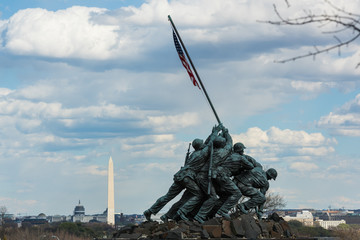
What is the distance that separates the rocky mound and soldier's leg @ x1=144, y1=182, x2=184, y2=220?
863mm

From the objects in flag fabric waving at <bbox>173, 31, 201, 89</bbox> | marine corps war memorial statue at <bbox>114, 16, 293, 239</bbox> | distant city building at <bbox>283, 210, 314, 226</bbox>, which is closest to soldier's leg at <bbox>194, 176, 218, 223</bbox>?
marine corps war memorial statue at <bbox>114, 16, 293, 239</bbox>

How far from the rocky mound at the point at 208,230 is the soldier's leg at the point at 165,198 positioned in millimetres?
863

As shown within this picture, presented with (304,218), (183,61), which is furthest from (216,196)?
(304,218)

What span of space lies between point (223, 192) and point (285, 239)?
217cm

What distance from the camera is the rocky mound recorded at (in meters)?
22.2

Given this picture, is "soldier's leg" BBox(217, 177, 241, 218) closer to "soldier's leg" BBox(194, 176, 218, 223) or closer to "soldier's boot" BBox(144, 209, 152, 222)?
"soldier's leg" BBox(194, 176, 218, 223)

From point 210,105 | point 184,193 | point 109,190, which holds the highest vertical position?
point 109,190

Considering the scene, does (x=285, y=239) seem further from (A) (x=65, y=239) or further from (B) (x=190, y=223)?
(A) (x=65, y=239)

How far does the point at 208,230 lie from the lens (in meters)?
22.3

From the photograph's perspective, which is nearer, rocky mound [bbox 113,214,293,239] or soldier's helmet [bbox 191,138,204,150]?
rocky mound [bbox 113,214,293,239]

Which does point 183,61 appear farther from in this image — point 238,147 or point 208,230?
point 208,230

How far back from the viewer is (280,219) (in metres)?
24.3

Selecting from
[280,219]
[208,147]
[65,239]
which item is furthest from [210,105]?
[65,239]

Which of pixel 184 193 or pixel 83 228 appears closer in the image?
pixel 184 193
